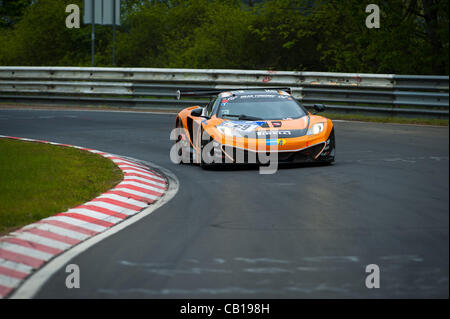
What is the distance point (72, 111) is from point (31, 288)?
17.6m

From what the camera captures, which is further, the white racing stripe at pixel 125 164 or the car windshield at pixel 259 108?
the white racing stripe at pixel 125 164

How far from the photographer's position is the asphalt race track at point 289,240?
4.53 metres

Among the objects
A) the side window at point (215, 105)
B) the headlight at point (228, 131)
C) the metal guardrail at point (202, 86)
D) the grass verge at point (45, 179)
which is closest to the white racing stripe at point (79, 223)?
the grass verge at point (45, 179)

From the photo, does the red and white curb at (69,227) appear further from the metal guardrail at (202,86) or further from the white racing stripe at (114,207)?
the metal guardrail at (202,86)

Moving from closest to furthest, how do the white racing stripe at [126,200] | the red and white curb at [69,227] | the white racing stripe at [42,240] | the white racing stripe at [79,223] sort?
the red and white curb at [69,227]
the white racing stripe at [42,240]
the white racing stripe at [79,223]
the white racing stripe at [126,200]

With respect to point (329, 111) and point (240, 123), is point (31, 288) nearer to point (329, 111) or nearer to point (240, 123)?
point (240, 123)

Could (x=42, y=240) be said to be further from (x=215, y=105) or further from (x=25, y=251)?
(x=215, y=105)

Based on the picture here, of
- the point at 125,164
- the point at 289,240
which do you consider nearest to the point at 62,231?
the point at 289,240

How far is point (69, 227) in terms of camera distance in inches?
299

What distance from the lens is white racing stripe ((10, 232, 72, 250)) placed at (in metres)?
6.84

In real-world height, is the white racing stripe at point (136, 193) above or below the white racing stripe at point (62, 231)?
above

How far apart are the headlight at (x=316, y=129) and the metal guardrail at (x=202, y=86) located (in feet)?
19.7

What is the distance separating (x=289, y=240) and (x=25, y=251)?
2.34 metres
